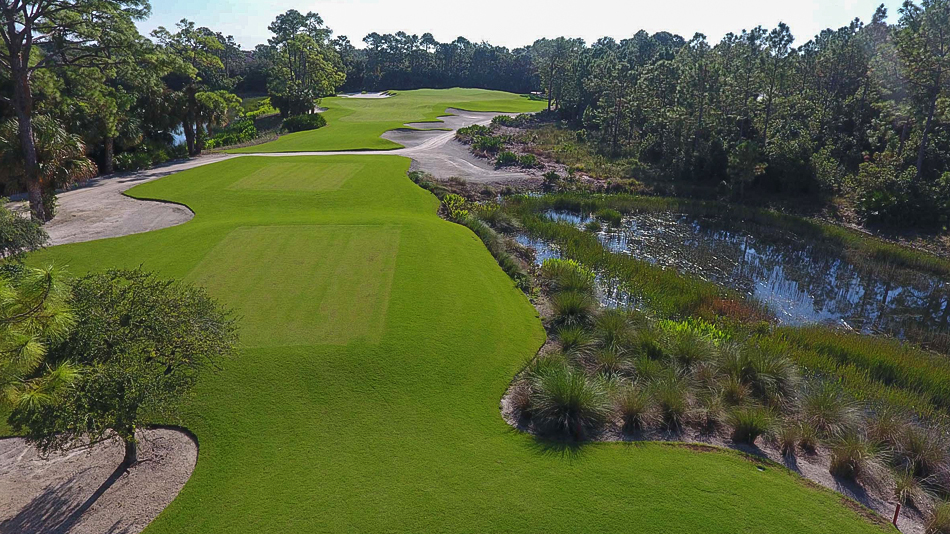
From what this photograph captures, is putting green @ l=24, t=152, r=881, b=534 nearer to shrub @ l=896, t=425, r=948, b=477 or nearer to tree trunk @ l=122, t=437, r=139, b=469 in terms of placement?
tree trunk @ l=122, t=437, r=139, b=469

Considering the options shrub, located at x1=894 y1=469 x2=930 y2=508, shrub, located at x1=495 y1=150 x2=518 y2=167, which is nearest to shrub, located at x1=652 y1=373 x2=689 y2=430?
shrub, located at x1=894 y1=469 x2=930 y2=508

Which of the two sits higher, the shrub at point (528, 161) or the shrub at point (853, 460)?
the shrub at point (528, 161)

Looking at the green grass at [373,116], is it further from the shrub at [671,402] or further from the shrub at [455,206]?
the shrub at [671,402]

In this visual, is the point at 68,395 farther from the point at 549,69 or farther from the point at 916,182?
the point at 549,69

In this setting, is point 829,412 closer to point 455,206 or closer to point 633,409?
point 633,409

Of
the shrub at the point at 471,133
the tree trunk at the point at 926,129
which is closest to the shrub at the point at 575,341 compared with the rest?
the tree trunk at the point at 926,129

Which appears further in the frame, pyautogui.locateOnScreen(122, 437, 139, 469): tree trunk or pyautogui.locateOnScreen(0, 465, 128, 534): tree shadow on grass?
pyautogui.locateOnScreen(122, 437, 139, 469): tree trunk
